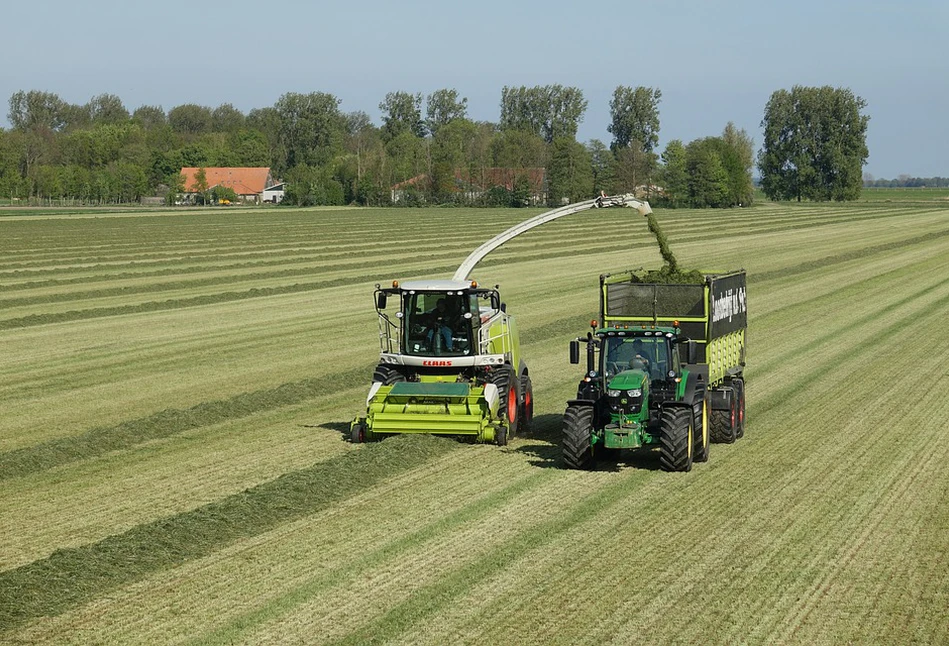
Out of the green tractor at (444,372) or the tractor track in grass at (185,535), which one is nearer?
the tractor track in grass at (185,535)

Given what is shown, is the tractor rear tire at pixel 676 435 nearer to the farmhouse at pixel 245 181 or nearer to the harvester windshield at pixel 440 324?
the harvester windshield at pixel 440 324

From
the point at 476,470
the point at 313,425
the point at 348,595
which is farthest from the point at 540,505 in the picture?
the point at 313,425

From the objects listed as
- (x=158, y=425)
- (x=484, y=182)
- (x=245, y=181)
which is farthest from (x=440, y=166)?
(x=158, y=425)

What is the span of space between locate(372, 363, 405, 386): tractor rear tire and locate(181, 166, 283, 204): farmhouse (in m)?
154

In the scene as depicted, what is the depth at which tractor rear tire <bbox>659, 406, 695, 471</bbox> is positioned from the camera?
1702 centimetres

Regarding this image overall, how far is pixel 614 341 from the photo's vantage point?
17.8 m

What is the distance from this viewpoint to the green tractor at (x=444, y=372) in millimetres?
19359

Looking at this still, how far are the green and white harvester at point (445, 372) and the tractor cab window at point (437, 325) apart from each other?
15 millimetres

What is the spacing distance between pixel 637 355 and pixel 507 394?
2878 mm

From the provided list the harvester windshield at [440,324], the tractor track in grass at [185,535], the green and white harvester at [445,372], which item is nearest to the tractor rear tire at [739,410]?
the green and white harvester at [445,372]

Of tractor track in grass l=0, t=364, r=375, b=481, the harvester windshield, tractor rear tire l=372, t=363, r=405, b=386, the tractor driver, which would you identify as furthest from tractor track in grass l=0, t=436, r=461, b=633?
tractor track in grass l=0, t=364, r=375, b=481

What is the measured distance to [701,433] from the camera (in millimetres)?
18000

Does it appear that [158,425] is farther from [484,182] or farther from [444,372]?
[484,182]

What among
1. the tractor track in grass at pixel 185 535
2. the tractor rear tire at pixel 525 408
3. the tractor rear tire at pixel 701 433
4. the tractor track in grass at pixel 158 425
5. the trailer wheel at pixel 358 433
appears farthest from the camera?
the tractor rear tire at pixel 525 408
